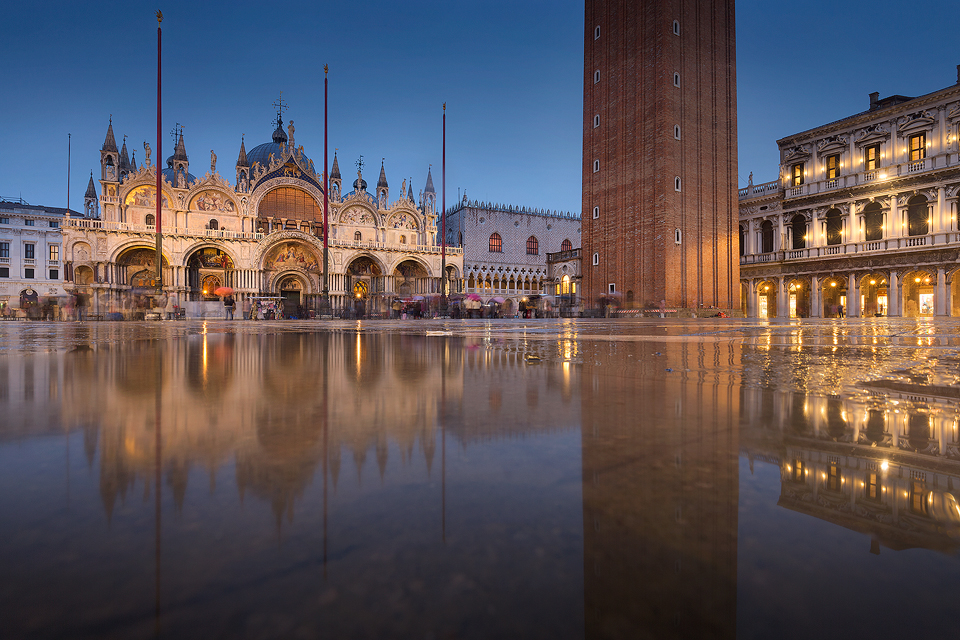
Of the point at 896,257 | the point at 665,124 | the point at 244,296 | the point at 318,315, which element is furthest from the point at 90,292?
the point at 896,257

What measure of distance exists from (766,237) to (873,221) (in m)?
6.13

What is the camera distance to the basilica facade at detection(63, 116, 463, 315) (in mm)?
34656

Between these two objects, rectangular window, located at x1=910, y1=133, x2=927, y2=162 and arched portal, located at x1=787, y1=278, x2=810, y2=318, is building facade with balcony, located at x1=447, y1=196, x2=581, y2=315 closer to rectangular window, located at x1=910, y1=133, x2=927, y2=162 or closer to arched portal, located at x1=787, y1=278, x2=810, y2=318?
arched portal, located at x1=787, y1=278, x2=810, y2=318

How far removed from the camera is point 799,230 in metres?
31.6

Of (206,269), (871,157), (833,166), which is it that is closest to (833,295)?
(833,166)

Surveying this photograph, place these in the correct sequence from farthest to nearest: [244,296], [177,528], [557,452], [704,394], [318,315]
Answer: [244,296] < [318,315] < [704,394] < [557,452] < [177,528]

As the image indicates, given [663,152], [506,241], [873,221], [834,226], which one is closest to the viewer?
[663,152]

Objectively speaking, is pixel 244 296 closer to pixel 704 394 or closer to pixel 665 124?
pixel 665 124

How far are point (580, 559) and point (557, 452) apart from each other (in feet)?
1.35

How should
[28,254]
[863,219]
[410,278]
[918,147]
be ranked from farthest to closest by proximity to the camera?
[28,254] → [410,278] → [863,219] → [918,147]

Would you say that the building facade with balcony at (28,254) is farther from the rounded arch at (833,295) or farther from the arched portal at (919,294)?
the arched portal at (919,294)

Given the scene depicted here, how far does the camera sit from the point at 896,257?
87.2ft

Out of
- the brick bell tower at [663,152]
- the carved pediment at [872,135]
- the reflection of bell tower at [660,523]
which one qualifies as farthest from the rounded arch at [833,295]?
the reflection of bell tower at [660,523]

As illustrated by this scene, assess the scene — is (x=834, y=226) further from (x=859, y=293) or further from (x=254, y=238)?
(x=254, y=238)
